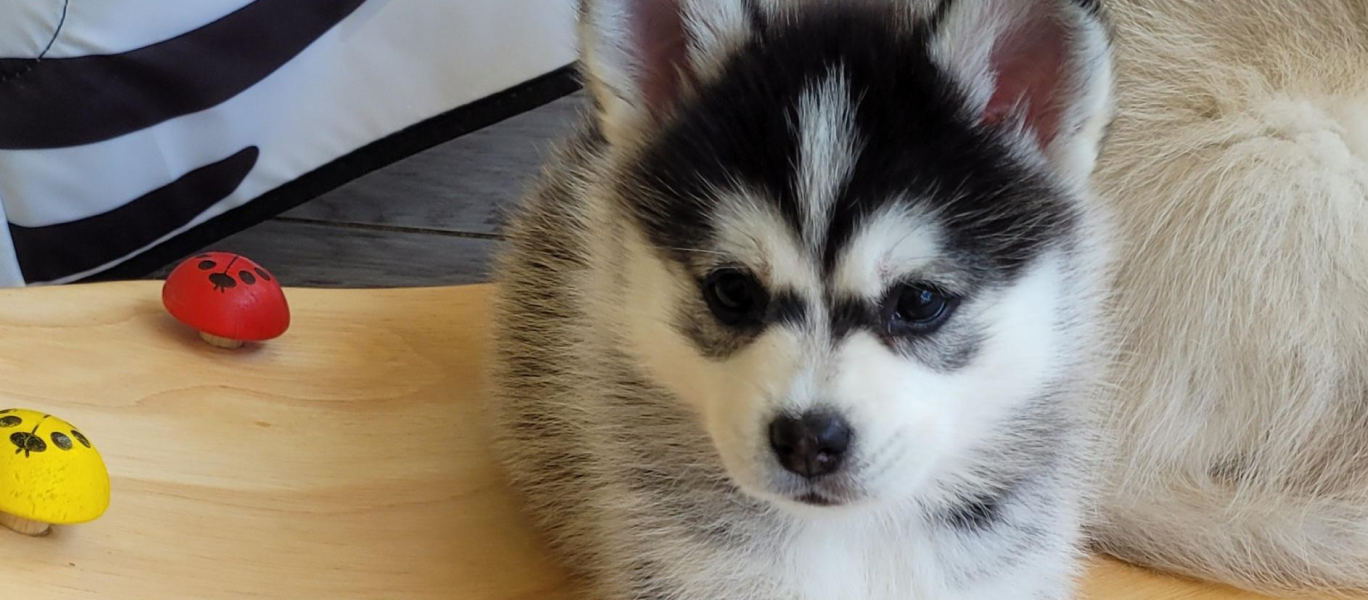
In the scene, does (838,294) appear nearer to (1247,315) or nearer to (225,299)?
(1247,315)

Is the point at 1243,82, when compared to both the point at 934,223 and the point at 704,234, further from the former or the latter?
the point at 704,234

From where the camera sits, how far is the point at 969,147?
2.64ft

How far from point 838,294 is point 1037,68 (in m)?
0.25

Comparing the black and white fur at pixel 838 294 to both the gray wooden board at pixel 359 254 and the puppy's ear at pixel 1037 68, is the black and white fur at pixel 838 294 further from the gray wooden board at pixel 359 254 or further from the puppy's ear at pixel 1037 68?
the gray wooden board at pixel 359 254

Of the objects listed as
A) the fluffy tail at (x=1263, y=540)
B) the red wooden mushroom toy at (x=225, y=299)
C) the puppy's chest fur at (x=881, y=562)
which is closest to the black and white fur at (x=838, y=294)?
the puppy's chest fur at (x=881, y=562)

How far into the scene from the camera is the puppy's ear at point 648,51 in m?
0.85

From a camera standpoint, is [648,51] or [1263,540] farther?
[1263,540]

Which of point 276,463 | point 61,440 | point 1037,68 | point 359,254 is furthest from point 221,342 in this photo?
point 1037,68

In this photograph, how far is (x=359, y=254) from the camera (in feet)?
6.12

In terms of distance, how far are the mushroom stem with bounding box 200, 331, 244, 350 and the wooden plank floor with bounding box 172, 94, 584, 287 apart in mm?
568

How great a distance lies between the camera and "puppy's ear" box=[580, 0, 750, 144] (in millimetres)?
848

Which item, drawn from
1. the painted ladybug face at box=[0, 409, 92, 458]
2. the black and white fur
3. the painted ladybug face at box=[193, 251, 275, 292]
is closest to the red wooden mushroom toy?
the painted ladybug face at box=[193, 251, 275, 292]

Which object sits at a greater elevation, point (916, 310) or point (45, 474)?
point (916, 310)

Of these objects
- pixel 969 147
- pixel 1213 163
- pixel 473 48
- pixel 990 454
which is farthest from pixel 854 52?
pixel 473 48
